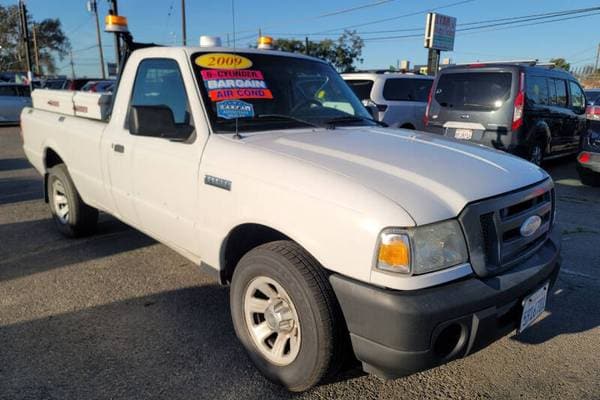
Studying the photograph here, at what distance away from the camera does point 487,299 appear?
209 centimetres

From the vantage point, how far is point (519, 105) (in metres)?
7.66

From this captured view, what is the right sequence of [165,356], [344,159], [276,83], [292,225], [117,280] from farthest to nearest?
[117,280] → [276,83] → [165,356] → [344,159] → [292,225]

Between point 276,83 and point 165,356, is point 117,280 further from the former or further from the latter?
point 276,83

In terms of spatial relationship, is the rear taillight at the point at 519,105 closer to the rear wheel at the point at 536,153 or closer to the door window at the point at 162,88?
the rear wheel at the point at 536,153

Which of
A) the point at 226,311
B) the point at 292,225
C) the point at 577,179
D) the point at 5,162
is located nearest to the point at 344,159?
the point at 292,225

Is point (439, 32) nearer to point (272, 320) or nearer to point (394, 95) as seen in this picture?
point (394, 95)

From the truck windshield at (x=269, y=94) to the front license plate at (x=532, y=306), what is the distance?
170cm

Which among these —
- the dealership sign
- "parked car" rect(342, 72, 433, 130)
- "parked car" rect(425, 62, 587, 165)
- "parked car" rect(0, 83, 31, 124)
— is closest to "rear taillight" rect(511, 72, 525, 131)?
"parked car" rect(425, 62, 587, 165)

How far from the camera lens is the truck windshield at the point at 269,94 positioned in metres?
3.05

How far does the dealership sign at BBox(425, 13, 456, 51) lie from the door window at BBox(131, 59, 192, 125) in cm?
1530

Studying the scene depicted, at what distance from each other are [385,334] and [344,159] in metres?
0.93

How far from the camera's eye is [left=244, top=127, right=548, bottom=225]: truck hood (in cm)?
213

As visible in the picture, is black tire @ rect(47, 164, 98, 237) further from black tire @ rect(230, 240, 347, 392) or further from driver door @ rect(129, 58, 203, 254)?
black tire @ rect(230, 240, 347, 392)

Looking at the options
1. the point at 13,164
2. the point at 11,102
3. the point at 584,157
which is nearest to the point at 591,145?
the point at 584,157
